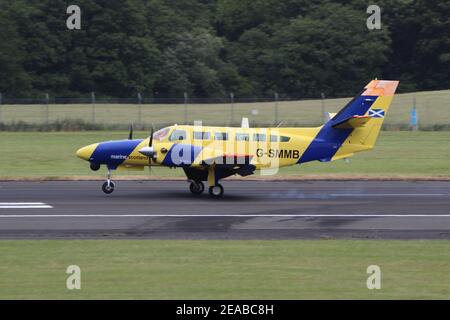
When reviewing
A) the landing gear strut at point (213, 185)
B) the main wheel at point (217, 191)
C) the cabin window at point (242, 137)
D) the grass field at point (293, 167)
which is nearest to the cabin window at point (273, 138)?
the cabin window at point (242, 137)

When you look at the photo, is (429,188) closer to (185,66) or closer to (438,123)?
(438,123)

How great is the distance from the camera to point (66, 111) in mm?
58688

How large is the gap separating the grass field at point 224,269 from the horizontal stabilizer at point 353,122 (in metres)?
8.71

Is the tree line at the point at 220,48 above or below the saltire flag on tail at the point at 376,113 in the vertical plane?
above

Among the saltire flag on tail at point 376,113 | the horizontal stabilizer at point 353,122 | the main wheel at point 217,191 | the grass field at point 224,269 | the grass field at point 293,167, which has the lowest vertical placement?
the grass field at point 224,269

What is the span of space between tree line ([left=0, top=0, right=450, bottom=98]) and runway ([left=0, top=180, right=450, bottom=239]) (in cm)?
3811

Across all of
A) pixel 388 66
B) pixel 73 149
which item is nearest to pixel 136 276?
pixel 73 149

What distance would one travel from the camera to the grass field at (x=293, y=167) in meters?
34.5

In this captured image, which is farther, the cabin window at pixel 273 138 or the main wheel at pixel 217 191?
the cabin window at pixel 273 138

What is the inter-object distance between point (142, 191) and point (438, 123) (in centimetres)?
3307

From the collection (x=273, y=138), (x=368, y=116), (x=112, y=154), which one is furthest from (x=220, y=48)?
(x=112, y=154)

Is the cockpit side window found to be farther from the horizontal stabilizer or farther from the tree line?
the tree line

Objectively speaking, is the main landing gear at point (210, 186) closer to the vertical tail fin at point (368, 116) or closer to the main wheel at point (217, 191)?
the main wheel at point (217, 191)

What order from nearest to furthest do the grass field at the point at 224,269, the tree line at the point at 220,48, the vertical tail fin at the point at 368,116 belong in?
the grass field at the point at 224,269 → the vertical tail fin at the point at 368,116 → the tree line at the point at 220,48
